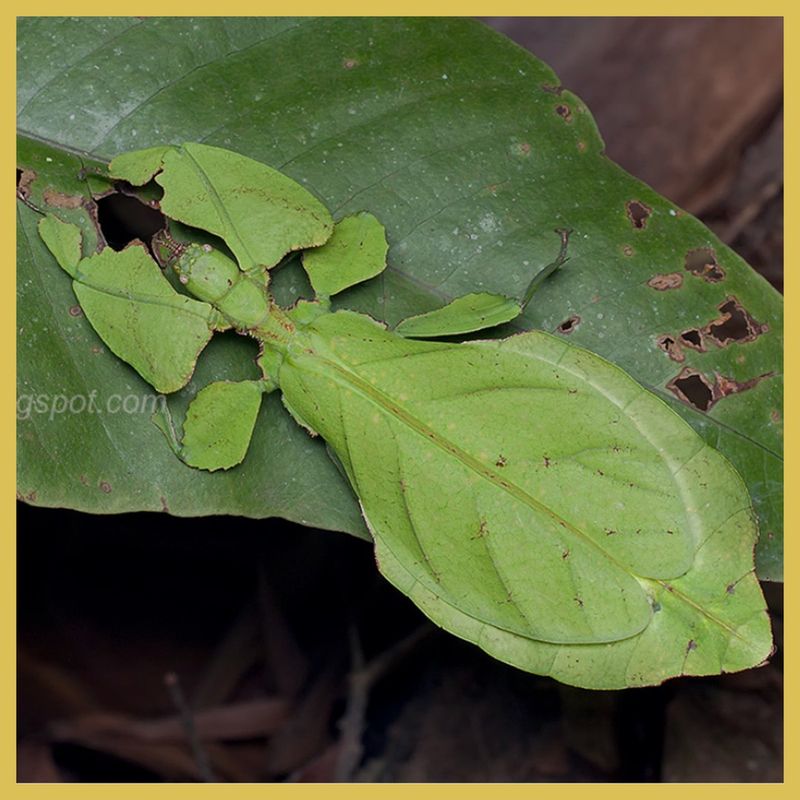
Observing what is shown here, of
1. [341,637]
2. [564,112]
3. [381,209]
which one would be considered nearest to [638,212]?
[564,112]

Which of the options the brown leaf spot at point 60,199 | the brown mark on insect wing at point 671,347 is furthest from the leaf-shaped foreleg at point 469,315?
the brown leaf spot at point 60,199

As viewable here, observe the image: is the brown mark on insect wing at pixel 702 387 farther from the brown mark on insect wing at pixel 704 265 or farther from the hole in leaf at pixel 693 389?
the brown mark on insect wing at pixel 704 265

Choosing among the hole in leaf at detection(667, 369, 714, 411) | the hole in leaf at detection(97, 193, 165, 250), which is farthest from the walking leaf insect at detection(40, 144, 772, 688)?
the hole in leaf at detection(667, 369, 714, 411)

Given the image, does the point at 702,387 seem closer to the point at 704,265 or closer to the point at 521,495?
the point at 704,265

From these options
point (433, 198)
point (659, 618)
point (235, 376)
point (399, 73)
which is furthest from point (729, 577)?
point (399, 73)

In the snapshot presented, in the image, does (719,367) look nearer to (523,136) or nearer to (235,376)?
(523,136)
